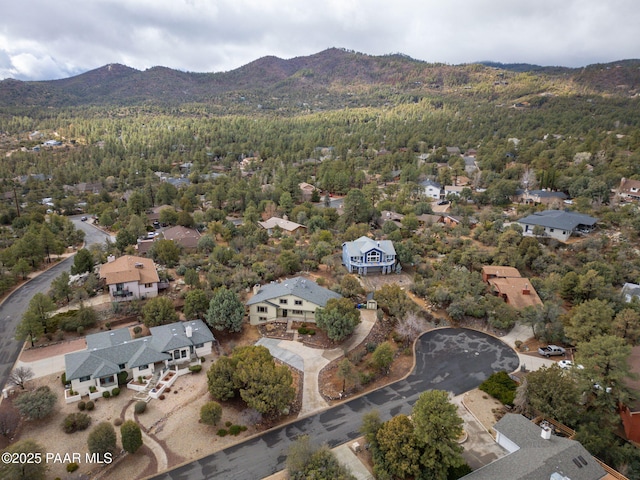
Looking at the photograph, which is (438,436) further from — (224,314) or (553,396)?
(224,314)

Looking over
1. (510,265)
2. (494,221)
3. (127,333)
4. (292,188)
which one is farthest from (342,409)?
(292,188)

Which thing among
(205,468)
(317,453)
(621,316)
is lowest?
(205,468)

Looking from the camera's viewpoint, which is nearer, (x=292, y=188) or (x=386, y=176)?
(x=292, y=188)

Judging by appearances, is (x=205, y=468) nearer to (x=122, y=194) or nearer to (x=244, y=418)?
(x=244, y=418)

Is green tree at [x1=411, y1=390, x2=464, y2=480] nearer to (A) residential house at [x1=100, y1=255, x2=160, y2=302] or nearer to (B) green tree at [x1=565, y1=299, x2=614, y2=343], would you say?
(B) green tree at [x1=565, y1=299, x2=614, y2=343]

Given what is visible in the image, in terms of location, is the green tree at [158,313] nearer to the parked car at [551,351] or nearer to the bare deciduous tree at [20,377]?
the bare deciduous tree at [20,377]

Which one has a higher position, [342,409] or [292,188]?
[292,188]

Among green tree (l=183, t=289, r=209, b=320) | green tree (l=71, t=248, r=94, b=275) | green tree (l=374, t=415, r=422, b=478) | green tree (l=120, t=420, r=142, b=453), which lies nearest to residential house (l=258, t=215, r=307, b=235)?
green tree (l=71, t=248, r=94, b=275)

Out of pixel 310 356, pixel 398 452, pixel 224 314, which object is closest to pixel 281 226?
pixel 224 314
